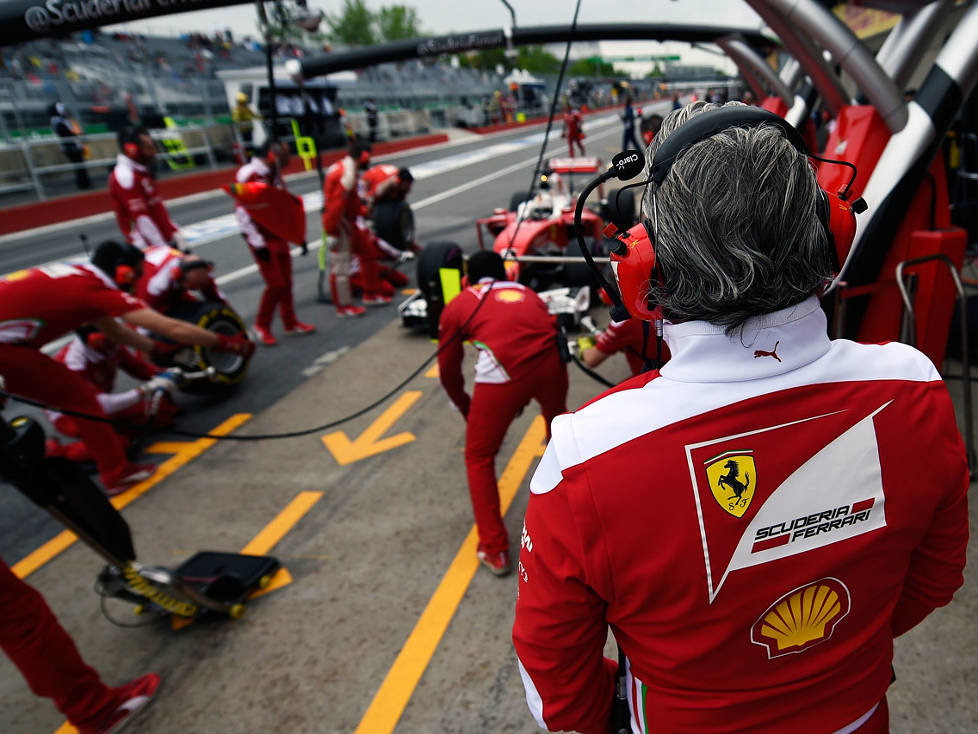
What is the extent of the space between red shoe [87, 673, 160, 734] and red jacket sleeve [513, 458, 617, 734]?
2.01 meters

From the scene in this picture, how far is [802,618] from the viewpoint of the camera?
0.95 metres

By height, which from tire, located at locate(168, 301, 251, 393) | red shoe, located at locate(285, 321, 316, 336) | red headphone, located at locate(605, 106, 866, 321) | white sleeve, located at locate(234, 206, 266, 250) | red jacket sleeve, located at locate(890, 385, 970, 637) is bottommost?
red shoe, located at locate(285, 321, 316, 336)

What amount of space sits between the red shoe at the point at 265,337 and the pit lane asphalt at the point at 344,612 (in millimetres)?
1545

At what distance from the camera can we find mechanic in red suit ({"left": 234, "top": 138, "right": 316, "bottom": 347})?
5.84 m

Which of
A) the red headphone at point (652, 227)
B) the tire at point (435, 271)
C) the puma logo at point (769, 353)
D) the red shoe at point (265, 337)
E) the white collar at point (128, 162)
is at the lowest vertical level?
the red shoe at point (265, 337)

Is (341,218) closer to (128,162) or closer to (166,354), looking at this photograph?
(128,162)

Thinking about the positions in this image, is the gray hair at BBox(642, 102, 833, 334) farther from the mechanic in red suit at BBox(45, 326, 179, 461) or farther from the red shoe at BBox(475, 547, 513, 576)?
the mechanic in red suit at BBox(45, 326, 179, 461)

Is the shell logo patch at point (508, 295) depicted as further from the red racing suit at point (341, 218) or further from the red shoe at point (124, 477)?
the red racing suit at point (341, 218)

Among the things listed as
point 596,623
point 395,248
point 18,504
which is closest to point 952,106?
point 596,623

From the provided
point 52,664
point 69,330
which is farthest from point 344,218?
point 52,664

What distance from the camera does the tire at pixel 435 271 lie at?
145 inches

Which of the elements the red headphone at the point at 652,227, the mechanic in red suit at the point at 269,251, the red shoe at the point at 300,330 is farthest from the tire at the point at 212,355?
the red headphone at the point at 652,227

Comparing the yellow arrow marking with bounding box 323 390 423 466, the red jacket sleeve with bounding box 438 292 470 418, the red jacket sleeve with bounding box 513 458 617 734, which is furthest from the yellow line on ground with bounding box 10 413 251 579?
the red jacket sleeve with bounding box 513 458 617 734

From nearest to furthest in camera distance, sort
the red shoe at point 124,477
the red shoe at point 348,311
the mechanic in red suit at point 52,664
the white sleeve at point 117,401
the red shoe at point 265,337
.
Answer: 1. the mechanic in red suit at point 52,664
2. the red shoe at point 124,477
3. the white sleeve at point 117,401
4. the red shoe at point 265,337
5. the red shoe at point 348,311
